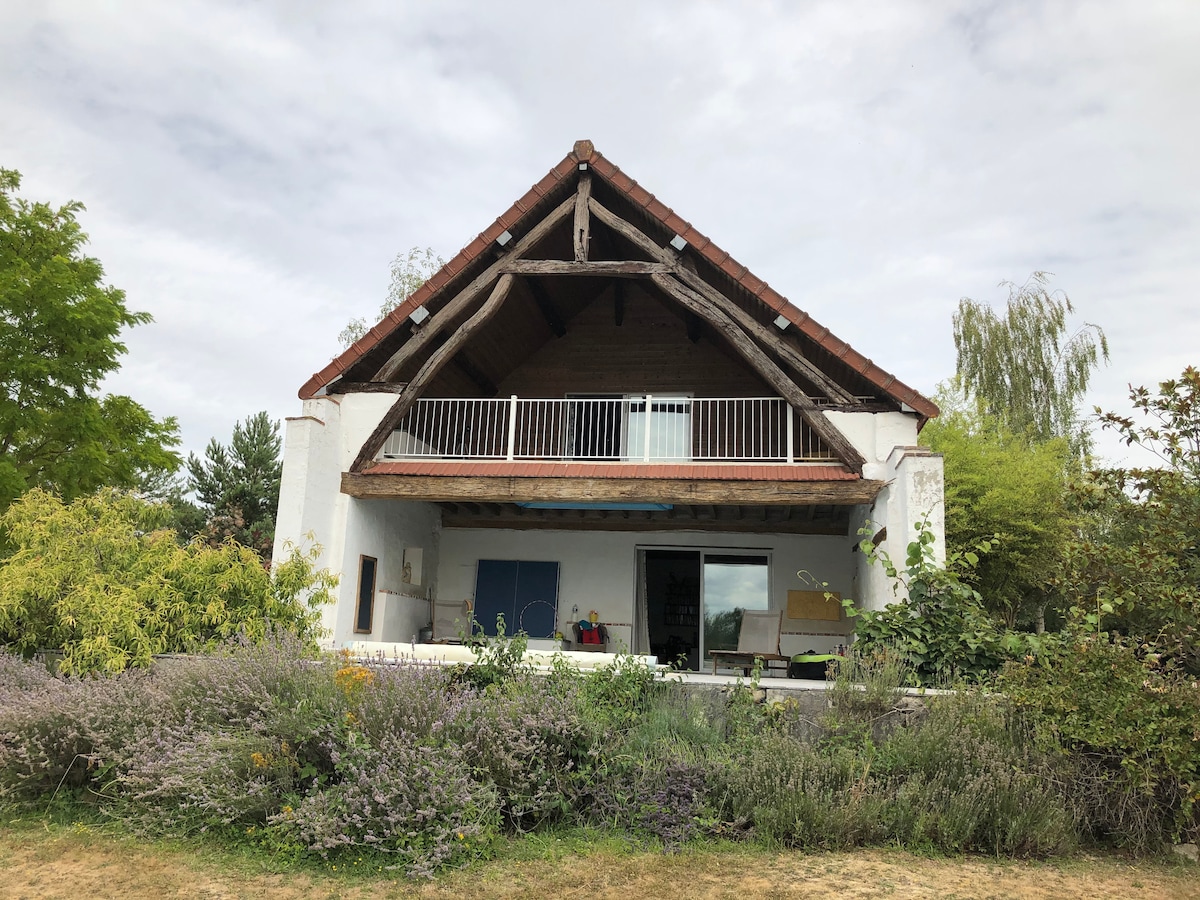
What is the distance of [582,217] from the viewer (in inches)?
418

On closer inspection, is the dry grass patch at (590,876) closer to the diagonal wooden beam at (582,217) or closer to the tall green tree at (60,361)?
the diagonal wooden beam at (582,217)

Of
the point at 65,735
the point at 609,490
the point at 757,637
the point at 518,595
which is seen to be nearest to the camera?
the point at 65,735

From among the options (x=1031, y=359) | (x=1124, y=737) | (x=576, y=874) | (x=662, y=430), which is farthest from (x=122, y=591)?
(x=1031, y=359)

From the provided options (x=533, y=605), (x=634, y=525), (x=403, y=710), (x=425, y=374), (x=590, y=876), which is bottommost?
(x=590, y=876)

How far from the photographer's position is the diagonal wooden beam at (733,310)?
33.0 feet

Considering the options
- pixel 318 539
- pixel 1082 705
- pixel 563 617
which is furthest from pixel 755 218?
pixel 1082 705

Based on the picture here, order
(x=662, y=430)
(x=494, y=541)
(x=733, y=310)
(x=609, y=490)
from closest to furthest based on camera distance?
1. (x=609, y=490)
2. (x=733, y=310)
3. (x=662, y=430)
4. (x=494, y=541)

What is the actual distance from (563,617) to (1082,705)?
8.20 metres

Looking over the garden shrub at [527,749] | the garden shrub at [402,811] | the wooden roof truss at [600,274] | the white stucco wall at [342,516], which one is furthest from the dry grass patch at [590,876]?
the wooden roof truss at [600,274]

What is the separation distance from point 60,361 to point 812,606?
12.0 metres

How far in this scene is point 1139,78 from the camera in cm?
1051

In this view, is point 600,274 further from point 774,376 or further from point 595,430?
point 595,430

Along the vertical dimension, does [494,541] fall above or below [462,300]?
below

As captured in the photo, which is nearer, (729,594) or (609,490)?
(609,490)
